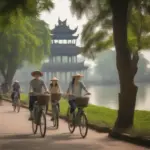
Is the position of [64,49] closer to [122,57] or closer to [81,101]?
[122,57]

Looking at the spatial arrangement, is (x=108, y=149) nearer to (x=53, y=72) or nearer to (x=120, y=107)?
(x=120, y=107)

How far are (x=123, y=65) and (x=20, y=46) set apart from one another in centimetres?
2537

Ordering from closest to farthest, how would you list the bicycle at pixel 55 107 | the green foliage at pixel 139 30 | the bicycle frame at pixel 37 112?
the bicycle frame at pixel 37 112, the bicycle at pixel 55 107, the green foliage at pixel 139 30

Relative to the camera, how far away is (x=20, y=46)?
116 feet

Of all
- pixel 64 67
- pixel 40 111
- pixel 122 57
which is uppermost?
pixel 64 67

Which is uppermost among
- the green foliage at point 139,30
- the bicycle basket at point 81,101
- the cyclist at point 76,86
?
the green foliage at point 139,30

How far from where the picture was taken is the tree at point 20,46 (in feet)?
114

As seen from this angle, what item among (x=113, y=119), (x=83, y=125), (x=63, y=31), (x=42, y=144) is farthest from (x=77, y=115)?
(x=63, y=31)

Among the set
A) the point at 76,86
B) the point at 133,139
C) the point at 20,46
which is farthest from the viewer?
the point at 20,46

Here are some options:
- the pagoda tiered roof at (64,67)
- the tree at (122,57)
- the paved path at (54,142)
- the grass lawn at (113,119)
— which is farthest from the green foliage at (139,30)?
the pagoda tiered roof at (64,67)

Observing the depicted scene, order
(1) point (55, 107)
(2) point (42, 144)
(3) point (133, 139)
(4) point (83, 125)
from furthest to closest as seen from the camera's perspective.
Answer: (1) point (55, 107), (4) point (83, 125), (3) point (133, 139), (2) point (42, 144)

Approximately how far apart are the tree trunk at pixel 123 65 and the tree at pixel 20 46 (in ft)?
73.1

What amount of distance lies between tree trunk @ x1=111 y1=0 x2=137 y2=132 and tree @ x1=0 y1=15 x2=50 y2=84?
22286mm

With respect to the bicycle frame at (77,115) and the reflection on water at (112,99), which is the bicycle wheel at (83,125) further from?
the reflection on water at (112,99)
